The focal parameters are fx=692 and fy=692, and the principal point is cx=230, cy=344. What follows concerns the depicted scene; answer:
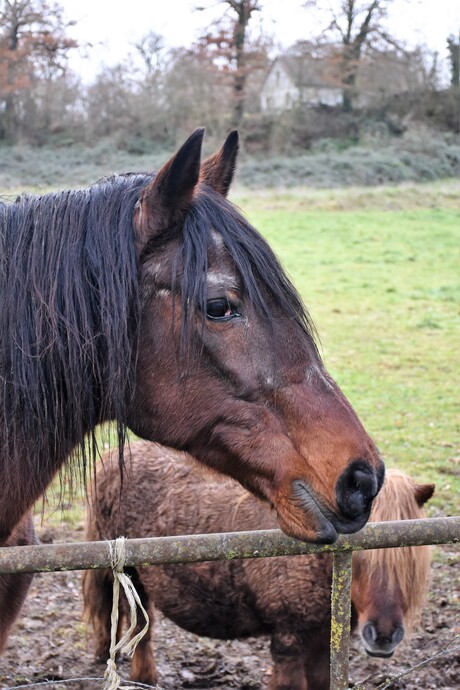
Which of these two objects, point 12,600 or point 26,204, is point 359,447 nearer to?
point 26,204

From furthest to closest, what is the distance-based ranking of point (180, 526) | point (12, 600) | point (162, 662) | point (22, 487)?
point (162, 662), point (180, 526), point (12, 600), point (22, 487)

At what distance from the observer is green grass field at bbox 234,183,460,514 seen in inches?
304

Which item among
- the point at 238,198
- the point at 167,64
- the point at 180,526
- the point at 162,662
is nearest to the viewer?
the point at 180,526

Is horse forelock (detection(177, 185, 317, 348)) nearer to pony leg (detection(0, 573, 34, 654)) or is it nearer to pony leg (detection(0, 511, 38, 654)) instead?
pony leg (detection(0, 511, 38, 654))

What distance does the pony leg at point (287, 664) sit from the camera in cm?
358

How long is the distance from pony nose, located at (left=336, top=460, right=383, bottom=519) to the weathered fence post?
0.25 metres

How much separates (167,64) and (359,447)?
97.0ft

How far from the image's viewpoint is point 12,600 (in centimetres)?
263

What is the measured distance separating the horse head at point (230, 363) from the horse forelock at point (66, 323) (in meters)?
0.07

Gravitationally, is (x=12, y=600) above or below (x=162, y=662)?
above

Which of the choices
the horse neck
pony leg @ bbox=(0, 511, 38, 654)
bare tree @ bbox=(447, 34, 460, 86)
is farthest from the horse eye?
bare tree @ bbox=(447, 34, 460, 86)

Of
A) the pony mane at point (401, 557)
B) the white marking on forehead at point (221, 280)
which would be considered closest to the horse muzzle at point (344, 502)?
the white marking on forehead at point (221, 280)

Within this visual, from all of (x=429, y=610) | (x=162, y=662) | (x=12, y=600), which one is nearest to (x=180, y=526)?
(x=162, y=662)

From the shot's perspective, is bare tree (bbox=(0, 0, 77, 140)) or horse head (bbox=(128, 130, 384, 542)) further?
bare tree (bbox=(0, 0, 77, 140))
